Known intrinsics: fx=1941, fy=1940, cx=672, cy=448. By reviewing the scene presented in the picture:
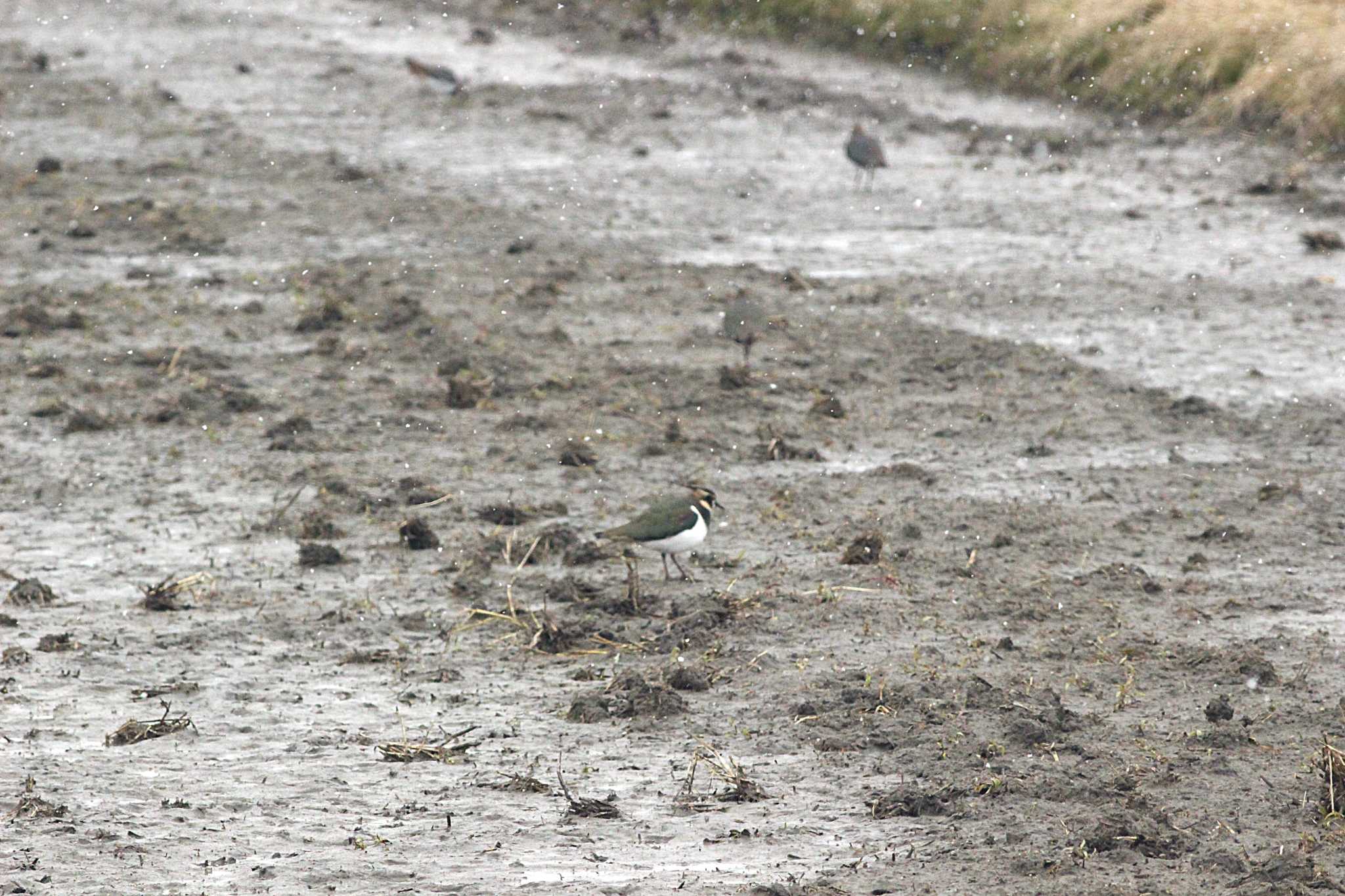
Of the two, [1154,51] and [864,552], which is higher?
[864,552]

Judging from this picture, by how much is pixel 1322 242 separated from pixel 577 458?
681 cm

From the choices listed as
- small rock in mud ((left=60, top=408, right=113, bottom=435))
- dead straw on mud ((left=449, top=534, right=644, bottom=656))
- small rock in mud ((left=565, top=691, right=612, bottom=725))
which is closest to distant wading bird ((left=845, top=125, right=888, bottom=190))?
small rock in mud ((left=60, top=408, right=113, bottom=435))

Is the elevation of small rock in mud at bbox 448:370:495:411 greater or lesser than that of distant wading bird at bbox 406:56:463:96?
greater

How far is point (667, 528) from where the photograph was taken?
25.7 feet

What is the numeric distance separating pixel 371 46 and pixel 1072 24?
921 cm

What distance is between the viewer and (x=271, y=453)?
1004 cm

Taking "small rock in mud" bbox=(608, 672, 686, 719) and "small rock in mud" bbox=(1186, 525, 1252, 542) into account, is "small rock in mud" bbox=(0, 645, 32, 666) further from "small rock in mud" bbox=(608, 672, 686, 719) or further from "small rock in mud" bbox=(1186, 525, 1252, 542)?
"small rock in mud" bbox=(1186, 525, 1252, 542)

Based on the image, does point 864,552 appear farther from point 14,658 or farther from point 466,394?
point 14,658

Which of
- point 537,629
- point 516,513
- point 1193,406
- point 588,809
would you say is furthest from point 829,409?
point 588,809

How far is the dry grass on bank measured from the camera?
17578mm

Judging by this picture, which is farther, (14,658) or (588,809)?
(14,658)

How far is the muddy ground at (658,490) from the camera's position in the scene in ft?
19.5

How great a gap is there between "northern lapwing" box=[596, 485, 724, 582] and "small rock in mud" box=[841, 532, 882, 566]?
66 centimetres

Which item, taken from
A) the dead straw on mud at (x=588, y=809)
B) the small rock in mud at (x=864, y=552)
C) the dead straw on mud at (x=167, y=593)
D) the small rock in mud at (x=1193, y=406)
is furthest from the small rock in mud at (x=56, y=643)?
the small rock in mud at (x=1193, y=406)
